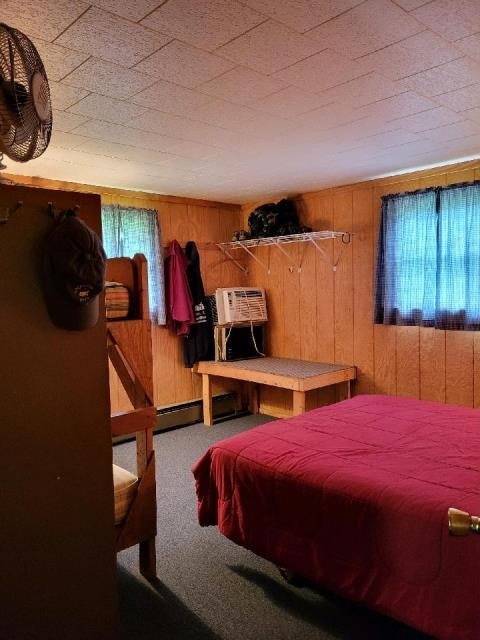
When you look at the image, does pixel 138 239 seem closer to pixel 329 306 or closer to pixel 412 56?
pixel 329 306

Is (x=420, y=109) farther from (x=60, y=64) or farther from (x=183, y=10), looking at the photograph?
(x=60, y=64)

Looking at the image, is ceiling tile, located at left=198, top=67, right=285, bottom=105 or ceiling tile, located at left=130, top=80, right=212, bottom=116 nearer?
ceiling tile, located at left=198, top=67, right=285, bottom=105

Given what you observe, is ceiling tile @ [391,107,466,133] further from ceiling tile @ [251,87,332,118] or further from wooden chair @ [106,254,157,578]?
wooden chair @ [106,254,157,578]

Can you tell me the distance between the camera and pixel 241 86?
→ 215 centimetres

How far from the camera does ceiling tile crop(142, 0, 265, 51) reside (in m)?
1.53

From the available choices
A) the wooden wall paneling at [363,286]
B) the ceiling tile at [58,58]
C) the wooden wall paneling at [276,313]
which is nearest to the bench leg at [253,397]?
the wooden wall paneling at [276,313]

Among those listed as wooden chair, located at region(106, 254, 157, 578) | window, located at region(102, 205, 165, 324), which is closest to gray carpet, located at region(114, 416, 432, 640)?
wooden chair, located at region(106, 254, 157, 578)

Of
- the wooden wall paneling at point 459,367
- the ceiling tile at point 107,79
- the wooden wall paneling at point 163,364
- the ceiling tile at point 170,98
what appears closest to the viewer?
the ceiling tile at point 107,79

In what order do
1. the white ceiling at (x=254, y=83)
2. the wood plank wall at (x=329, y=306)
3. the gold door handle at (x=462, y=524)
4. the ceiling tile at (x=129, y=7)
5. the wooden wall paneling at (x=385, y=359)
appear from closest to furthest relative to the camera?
the gold door handle at (x=462, y=524)
the ceiling tile at (x=129, y=7)
the white ceiling at (x=254, y=83)
the wood plank wall at (x=329, y=306)
the wooden wall paneling at (x=385, y=359)

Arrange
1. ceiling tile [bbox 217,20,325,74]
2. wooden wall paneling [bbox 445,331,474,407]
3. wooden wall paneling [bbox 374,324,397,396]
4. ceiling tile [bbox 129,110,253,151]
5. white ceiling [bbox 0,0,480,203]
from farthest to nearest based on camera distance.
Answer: wooden wall paneling [bbox 374,324,397,396] < wooden wall paneling [bbox 445,331,474,407] < ceiling tile [bbox 129,110,253,151] < ceiling tile [bbox 217,20,325,74] < white ceiling [bbox 0,0,480,203]

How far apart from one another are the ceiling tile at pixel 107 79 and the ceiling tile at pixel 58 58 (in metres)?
0.03

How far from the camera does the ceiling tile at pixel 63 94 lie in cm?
211

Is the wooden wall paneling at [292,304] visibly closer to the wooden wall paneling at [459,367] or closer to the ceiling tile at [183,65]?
the wooden wall paneling at [459,367]

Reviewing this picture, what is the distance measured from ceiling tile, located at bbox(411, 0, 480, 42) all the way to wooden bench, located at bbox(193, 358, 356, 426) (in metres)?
2.51
